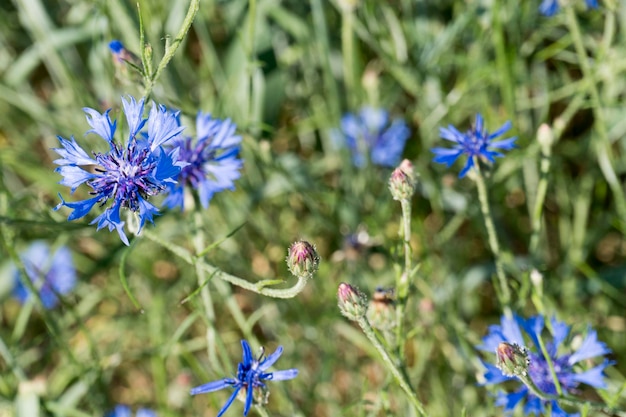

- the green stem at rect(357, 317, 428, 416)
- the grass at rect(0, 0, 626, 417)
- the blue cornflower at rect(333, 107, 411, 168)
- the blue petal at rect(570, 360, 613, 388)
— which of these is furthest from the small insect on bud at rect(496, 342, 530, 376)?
the blue cornflower at rect(333, 107, 411, 168)

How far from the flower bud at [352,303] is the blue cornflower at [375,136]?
2.62 ft

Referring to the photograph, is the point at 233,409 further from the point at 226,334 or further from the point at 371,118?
the point at 371,118

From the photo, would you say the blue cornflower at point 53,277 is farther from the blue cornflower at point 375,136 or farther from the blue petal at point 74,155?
the blue petal at point 74,155

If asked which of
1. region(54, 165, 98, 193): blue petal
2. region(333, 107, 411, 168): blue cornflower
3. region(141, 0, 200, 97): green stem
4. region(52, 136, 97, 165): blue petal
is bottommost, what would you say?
region(54, 165, 98, 193): blue petal

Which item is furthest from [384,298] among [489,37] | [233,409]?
[489,37]

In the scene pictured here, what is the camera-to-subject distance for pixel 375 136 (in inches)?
72.3

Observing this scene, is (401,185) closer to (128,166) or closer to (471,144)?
(471,144)

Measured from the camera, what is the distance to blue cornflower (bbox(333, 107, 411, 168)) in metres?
1.77

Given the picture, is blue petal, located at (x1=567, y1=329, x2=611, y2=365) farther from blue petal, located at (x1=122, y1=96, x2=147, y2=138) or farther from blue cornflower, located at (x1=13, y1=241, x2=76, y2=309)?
blue cornflower, located at (x1=13, y1=241, x2=76, y2=309)

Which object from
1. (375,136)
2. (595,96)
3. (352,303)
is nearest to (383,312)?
(352,303)

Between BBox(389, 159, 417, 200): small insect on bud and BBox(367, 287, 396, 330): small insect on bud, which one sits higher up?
BBox(389, 159, 417, 200): small insect on bud

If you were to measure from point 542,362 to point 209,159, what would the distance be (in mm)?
591

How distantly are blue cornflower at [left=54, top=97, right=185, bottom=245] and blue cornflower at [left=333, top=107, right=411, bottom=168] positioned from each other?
813 millimetres

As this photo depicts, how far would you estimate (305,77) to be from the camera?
183 centimetres
